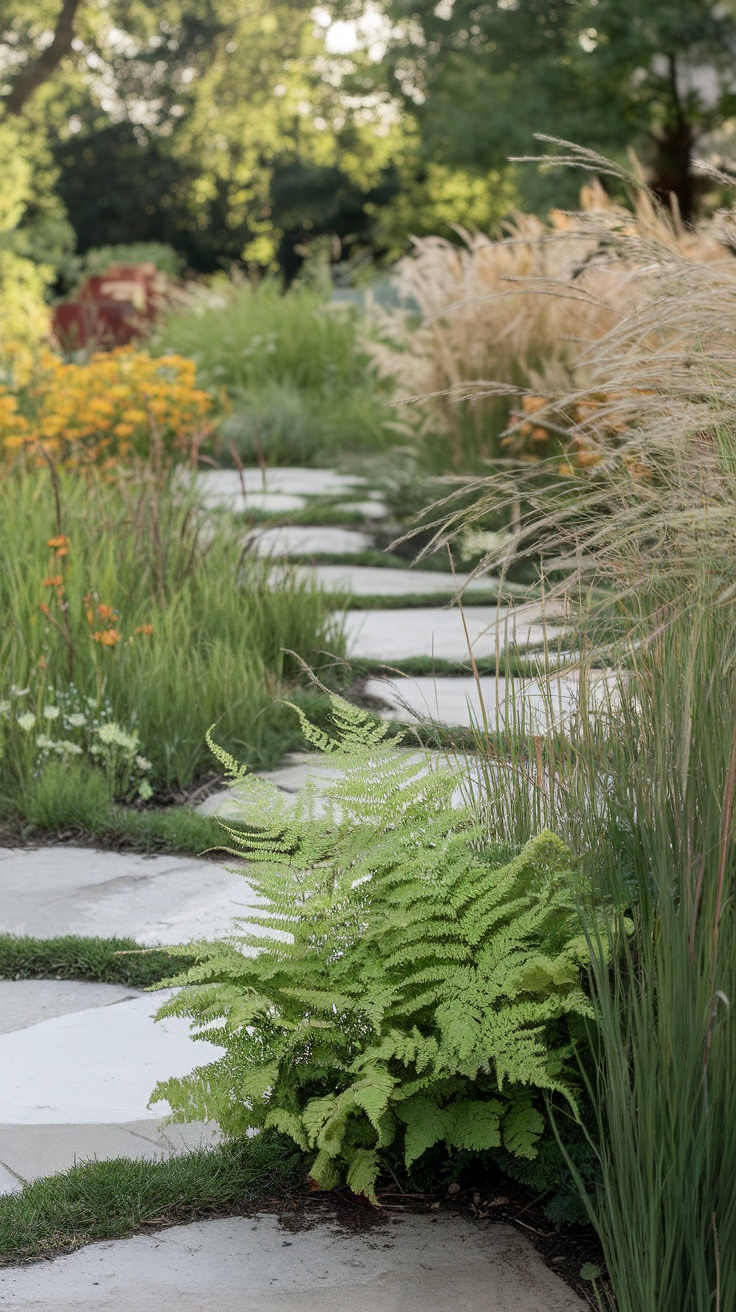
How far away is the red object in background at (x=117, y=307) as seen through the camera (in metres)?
12.7

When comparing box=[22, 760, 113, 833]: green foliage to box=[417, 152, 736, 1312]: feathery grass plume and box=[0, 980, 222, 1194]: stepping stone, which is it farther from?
box=[417, 152, 736, 1312]: feathery grass plume

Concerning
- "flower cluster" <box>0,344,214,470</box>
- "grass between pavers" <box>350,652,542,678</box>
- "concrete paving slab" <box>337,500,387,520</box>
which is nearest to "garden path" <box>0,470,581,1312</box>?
"grass between pavers" <box>350,652,542,678</box>

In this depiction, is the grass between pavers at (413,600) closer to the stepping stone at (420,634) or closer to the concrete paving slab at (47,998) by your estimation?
the stepping stone at (420,634)

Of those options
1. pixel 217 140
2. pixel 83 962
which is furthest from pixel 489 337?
pixel 217 140

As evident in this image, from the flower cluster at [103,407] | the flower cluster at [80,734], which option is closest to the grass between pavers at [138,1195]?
the flower cluster at [80,734]

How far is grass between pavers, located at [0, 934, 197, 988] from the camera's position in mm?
2508

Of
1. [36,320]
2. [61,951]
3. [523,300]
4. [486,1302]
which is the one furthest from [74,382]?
[36,320]

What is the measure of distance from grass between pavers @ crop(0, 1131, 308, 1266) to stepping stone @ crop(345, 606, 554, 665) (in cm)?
246

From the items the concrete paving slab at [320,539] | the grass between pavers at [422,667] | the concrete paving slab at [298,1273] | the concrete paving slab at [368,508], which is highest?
the concrete paving slab at [368,508]

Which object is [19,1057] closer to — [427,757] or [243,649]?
[427,757]

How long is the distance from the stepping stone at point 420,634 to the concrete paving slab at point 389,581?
190 mm

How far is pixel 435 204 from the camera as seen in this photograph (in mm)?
29016

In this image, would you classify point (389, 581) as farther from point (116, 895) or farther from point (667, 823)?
point (667, 823)

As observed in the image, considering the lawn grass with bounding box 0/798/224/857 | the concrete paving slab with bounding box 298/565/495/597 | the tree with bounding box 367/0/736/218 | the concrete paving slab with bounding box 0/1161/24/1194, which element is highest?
the tree with bounding box 367/0/736/218
